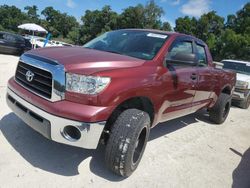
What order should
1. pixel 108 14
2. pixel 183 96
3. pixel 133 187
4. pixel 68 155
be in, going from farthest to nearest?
pixel 108 14 < pixel 183 96 < pixel 68 155 < pixel 133 187

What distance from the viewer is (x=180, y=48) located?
168 inches

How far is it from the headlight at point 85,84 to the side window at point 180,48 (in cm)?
138

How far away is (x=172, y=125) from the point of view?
218 inches

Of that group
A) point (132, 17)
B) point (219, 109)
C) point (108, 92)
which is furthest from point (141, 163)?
point (132, 17)

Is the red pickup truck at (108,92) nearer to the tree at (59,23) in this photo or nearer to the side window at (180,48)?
the side window at (180,48)

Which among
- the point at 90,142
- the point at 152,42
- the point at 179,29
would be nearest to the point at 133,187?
the point at 90,142

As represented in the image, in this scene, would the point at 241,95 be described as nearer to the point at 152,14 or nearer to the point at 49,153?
the point at 49,153

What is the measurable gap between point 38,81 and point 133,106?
1.20m

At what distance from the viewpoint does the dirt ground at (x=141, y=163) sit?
3072 millimetres

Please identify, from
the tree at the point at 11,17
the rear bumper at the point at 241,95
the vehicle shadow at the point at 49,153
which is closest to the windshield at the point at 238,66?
the rear bumper at the point at 241,95

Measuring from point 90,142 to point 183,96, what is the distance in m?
1.96

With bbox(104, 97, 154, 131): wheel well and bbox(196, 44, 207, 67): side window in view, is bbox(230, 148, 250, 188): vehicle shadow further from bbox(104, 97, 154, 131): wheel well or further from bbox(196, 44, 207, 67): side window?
bbox(196, 44, 207, 67): side window

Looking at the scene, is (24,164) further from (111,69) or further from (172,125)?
(172,125)

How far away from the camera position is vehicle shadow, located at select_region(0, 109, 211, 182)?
3.26 meters
